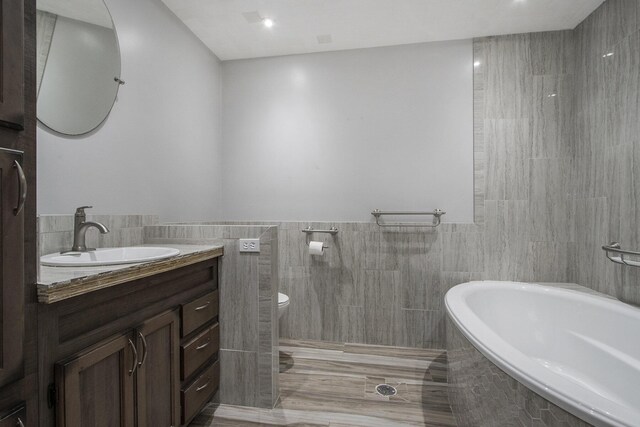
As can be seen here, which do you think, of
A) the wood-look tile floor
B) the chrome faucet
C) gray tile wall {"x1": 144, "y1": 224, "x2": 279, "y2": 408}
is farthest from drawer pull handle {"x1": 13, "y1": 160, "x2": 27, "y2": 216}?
the wood-look tile floor

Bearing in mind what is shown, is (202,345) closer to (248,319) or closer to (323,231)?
(248,319)

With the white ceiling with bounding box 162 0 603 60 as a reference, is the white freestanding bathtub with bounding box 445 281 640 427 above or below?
below

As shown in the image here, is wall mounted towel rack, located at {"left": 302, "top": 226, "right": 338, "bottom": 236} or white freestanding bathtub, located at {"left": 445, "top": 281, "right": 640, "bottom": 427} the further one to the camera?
wall mounted towel rack, located at {"left": 302, "top": 226, "right": 338, "bottom": 236}

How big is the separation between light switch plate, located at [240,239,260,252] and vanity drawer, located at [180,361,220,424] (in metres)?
0.63

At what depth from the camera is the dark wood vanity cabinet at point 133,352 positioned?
0.83m

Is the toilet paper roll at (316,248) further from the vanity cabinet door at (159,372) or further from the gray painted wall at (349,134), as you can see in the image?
the vanity cabinet door at (159,372)

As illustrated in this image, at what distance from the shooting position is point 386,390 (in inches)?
73.9

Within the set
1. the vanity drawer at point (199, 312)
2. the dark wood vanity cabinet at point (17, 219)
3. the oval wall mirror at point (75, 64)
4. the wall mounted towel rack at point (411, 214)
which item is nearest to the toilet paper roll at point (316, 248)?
the wall mounted towel rack at point (411, 214)

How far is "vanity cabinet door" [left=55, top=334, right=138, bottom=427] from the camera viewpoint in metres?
0.84

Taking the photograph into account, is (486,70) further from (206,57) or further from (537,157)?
→ (206,57)

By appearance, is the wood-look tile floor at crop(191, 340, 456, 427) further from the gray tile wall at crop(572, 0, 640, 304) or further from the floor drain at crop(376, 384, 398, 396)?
the gray tile wall at crop(572, 0, 640, 304)

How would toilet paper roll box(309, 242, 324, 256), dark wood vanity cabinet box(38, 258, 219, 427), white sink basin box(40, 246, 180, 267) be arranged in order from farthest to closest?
toilet paper roll box(309, 242, 324, 256) → white sink basin box(40, 246, 180, 267) → dark wood vanity cabinet box(38, 258, 219, 427)

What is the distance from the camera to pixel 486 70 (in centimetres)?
240

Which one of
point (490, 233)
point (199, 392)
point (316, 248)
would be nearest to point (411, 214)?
point (490, 233)
